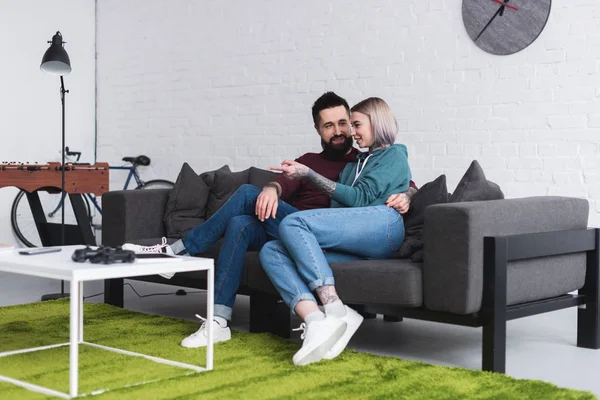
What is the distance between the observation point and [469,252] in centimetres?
271

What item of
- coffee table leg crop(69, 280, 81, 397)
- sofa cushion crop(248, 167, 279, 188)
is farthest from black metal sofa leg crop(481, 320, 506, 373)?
sofa cushion crop(248, 167, 279, 188)

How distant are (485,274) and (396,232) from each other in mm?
435

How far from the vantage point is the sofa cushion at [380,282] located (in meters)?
2.83

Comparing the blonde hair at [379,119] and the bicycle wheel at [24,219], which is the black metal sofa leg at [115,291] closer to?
the blonde hair at [379,119]

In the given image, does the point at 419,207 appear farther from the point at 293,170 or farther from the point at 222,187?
the point at 222,187

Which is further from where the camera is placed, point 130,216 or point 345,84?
point 345,84

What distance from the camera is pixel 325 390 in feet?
7.93

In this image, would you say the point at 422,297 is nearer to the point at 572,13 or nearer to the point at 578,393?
the point at 578,393

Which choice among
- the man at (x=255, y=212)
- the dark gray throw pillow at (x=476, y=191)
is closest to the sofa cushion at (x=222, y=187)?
the man at (x=255, y=212)

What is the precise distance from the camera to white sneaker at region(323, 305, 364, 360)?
2.80 metres

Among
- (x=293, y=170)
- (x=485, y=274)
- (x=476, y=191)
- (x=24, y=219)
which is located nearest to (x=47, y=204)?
(x=24, y=219)

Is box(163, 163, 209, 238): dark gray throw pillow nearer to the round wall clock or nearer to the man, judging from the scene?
the man

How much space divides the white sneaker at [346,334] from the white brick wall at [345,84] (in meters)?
2.05

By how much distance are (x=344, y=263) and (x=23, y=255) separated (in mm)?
1130
